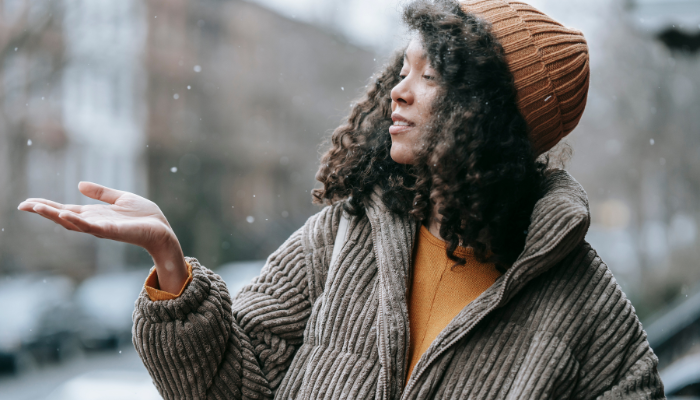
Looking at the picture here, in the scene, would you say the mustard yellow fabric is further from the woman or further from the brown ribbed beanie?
the brown ribbed beanie

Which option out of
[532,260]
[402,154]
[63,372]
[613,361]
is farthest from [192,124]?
[613,361]

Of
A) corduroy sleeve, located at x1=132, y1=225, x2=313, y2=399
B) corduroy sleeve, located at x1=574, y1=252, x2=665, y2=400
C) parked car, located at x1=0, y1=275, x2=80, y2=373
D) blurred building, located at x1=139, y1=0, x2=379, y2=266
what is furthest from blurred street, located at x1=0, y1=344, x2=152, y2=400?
blurred building, located at x1=139, y1=0, x2=379, y2=266

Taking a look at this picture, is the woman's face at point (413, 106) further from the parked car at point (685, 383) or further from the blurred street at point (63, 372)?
the blurred street at point (63, 372)

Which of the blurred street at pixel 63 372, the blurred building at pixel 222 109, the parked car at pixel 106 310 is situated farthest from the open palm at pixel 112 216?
the blurred building at pixel 222 109

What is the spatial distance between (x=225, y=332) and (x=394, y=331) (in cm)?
47

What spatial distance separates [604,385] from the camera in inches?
52.1

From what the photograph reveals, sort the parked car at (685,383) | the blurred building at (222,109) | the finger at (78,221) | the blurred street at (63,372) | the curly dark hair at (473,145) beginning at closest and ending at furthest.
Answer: the finger at (78,221) < the curly dark hair at (473,145) < the parked car at (685,383) < the blurred street at (63,372) < the blurred building at (222,109)

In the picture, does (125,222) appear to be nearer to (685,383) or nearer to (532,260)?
(532,260)

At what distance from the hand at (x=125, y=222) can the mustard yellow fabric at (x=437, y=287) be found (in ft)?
2.12

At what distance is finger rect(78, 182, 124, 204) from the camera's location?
130 cm

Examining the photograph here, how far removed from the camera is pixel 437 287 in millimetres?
1494

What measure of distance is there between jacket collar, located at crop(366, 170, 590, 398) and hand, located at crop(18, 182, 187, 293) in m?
0.55

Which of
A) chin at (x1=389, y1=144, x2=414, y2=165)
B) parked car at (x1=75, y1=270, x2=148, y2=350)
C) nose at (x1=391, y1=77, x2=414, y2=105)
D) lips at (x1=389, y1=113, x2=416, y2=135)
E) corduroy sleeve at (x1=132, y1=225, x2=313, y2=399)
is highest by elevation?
nose at (x1=391, y1=77, x2=414, y2=105)

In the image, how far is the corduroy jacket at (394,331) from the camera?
4.32 ft
